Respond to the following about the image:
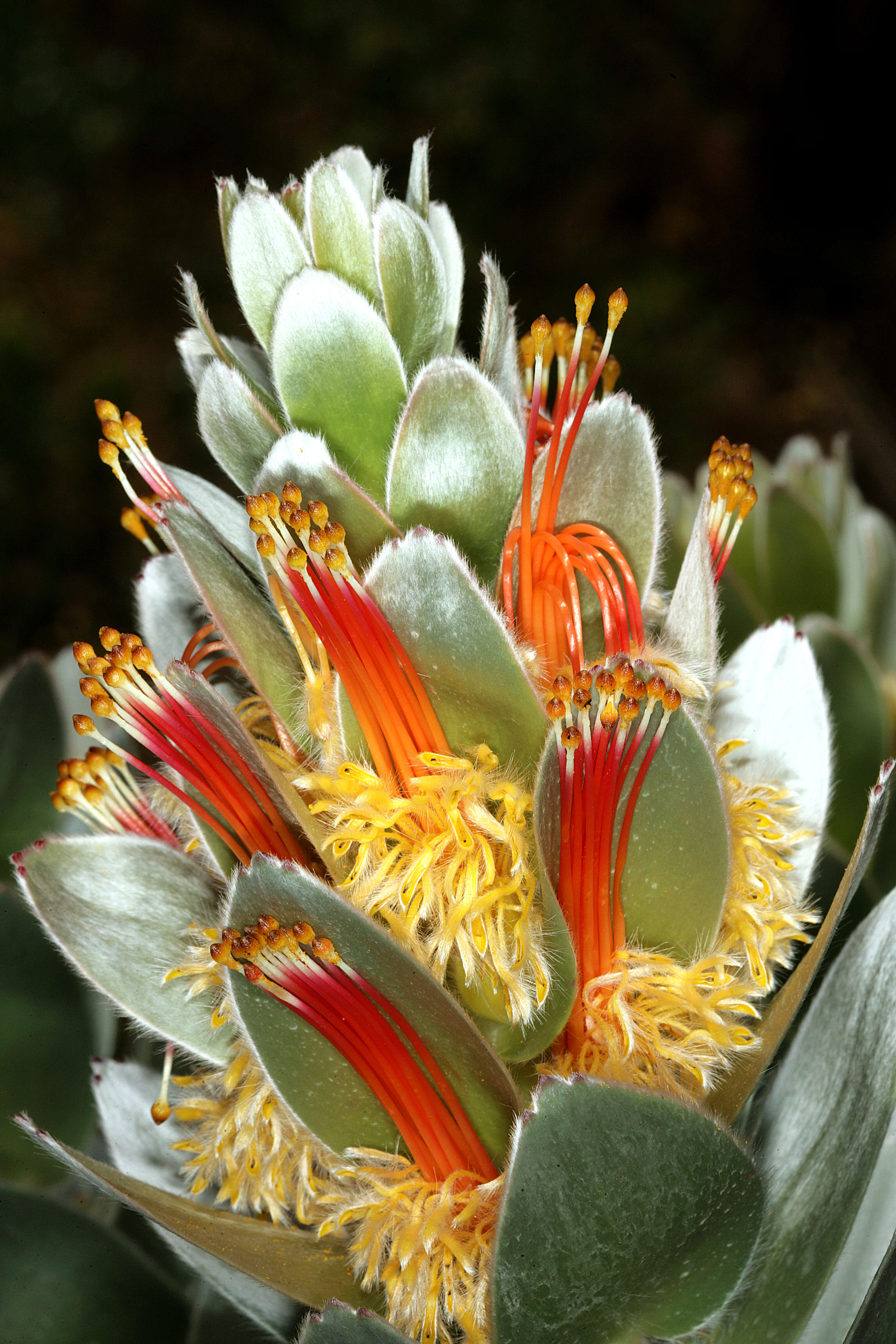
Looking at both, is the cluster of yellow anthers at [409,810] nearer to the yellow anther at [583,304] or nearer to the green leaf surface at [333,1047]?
the green leaf surface at [333,1047]

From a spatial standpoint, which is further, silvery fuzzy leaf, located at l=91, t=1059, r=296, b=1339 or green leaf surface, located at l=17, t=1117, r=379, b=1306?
silvery fuzzy leaf, located at l=91, t=1059, r=296, b=1339

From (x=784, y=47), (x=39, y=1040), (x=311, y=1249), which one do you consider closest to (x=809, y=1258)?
(x=311, y=1249)

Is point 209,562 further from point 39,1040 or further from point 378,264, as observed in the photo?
point 39,1040

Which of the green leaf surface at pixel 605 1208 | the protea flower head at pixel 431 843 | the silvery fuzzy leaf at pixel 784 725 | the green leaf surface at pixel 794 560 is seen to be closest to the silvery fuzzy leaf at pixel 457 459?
the protea flower head at pixel 431 843

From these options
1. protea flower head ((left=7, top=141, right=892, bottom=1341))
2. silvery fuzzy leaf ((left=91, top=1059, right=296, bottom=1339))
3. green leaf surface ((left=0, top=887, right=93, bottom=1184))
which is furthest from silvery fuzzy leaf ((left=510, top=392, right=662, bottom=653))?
green leaf surface ((left=0, top=887, right=93, bottom=1184))

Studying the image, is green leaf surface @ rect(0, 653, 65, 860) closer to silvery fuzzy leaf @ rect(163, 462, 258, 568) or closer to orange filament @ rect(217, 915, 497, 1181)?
silvery fuzzy leaf @ rect(163, 462, 258, 568)

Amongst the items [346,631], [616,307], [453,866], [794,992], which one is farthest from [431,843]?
[616,307]

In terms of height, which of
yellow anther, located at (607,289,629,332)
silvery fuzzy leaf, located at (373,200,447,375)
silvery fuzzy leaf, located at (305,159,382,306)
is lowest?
yellow anther, located at (607,289,629,332)
